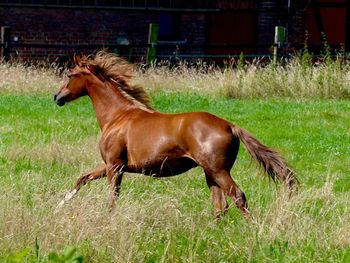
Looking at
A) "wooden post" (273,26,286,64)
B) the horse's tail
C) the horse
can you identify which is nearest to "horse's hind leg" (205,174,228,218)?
the horse

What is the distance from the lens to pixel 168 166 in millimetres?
9352

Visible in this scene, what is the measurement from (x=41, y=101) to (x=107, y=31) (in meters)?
11.6

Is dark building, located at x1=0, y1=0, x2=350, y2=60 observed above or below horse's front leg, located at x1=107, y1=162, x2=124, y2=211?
above

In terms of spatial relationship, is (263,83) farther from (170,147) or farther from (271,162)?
(170,147)

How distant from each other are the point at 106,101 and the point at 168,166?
1477mm

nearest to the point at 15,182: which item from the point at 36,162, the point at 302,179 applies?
the point at 36,162

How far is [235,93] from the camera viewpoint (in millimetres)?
19859

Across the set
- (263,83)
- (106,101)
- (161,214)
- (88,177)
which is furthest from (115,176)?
(263,83)

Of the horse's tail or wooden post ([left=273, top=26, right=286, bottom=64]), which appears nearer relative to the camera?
the horse's tail

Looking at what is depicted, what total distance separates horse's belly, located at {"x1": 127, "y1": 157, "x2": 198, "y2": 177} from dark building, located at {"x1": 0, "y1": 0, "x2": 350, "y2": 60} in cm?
1858

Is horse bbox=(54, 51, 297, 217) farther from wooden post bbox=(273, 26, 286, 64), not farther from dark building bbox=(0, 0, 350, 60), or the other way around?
dark building bbox=(0, 0, 350, 60)

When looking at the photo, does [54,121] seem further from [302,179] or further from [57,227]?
[57,227]

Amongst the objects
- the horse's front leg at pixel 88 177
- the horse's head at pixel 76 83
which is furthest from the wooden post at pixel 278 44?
the horse's front leg at pixel 88 177

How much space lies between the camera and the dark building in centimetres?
2881
